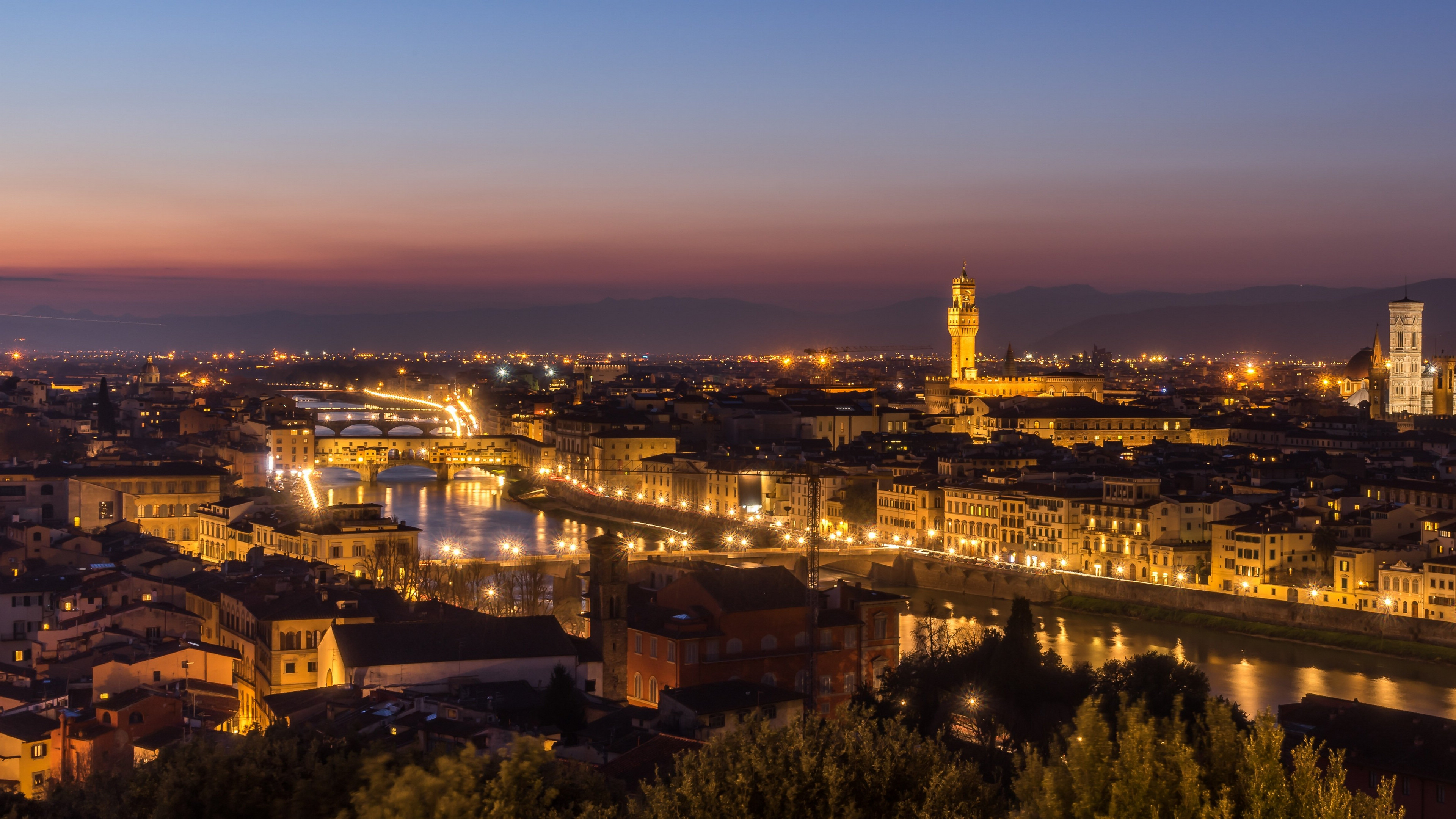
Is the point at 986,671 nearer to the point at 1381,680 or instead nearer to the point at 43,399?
the point at 1381,680

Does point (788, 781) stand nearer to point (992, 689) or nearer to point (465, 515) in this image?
point (992, 689)

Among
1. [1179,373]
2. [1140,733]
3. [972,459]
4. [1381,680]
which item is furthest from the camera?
[1179,373]

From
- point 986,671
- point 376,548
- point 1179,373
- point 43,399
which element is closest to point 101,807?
point 986,671

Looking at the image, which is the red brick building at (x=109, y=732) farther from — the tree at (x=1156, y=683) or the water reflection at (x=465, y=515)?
the water reflection at (x=465, y=515)

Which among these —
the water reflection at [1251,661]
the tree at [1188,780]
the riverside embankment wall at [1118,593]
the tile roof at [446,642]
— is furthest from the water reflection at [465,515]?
the tree at [1188,780]

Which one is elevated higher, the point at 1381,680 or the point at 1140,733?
the point at 1140,733

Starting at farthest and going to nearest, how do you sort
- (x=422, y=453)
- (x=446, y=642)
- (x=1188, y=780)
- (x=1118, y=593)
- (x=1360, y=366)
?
(x=1360, y=366) < (x=422, y=453) < (x=1118, y=593) < (x=446, y=642) < (x=1188, y=780)

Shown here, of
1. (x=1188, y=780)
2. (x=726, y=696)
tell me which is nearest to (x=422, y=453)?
(x=726, y=696)

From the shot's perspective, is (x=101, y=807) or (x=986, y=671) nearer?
(x=101, y=807)
